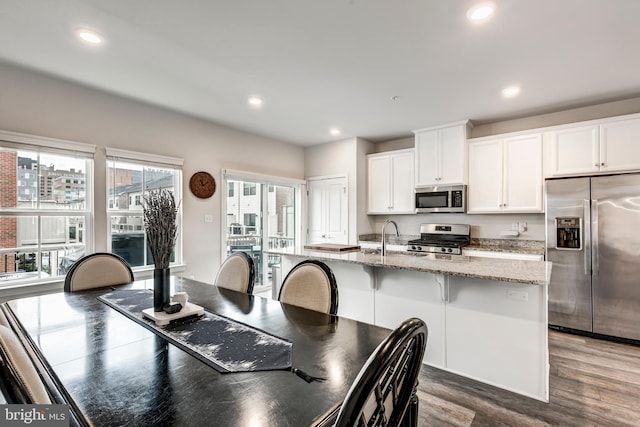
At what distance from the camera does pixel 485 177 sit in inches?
162

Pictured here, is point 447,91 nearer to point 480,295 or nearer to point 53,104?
point 480,295

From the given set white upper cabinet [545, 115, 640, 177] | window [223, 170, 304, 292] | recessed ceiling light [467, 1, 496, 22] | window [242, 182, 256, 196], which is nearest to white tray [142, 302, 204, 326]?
recessed ceiling light [467, 1, 496, 22]

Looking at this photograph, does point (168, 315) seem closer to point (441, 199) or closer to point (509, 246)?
point (441, 199)

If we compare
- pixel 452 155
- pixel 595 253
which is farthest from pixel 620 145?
pixel 452 155

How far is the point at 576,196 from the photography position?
3352 mm

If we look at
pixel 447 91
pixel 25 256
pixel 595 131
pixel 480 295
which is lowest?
pixel 480 295

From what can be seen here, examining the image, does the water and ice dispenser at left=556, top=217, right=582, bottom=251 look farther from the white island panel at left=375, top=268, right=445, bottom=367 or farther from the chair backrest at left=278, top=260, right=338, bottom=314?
the chair backrest at left=278, top=260, right=338, bottom=314

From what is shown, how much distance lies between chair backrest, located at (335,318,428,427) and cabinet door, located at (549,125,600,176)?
154 inches

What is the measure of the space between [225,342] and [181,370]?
24cm

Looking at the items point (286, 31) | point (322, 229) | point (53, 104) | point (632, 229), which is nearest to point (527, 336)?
point (632, 229)

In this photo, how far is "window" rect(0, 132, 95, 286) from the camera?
2734 millimetres

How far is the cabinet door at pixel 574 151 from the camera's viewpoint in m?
3.41

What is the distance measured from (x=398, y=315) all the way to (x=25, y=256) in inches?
136

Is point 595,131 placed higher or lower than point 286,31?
lower
